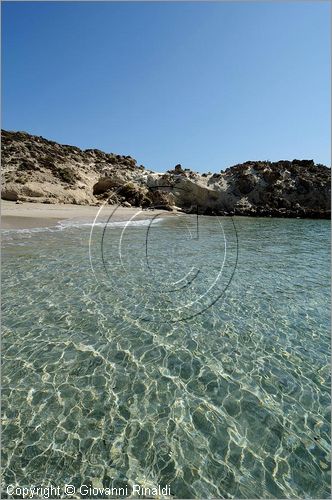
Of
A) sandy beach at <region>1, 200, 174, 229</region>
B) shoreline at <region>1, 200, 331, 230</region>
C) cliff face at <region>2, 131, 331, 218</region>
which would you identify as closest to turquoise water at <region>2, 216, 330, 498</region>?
shoreline at <region>1, 200, 331, 230</region>

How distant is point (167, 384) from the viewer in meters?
5.62

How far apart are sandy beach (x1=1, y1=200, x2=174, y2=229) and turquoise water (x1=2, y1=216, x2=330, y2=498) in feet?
52.1

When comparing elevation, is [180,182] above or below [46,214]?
above

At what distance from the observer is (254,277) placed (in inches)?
505

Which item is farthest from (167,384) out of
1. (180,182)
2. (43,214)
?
(180,182)

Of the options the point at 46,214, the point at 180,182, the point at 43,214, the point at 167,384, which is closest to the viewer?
the point at 167,384

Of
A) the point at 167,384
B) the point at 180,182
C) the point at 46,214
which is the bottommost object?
the point at 167,384

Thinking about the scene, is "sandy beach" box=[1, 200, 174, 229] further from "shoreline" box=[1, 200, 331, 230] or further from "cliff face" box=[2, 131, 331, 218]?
"cliff face" box=[2, 131, 331, 218]

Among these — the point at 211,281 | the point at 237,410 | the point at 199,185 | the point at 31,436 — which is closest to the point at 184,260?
the point at 211,281

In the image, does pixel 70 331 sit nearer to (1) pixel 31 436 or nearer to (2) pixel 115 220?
(1) pixel 31 436

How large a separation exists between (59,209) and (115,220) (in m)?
7.53

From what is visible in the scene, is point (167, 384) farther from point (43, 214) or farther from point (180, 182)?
point (180, 182)

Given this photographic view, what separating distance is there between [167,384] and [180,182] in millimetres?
52414

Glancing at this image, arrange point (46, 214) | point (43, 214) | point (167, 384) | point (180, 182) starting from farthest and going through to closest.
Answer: point (180, 182) → point (46, 214) → point (43, 214) → point (167, 384)
